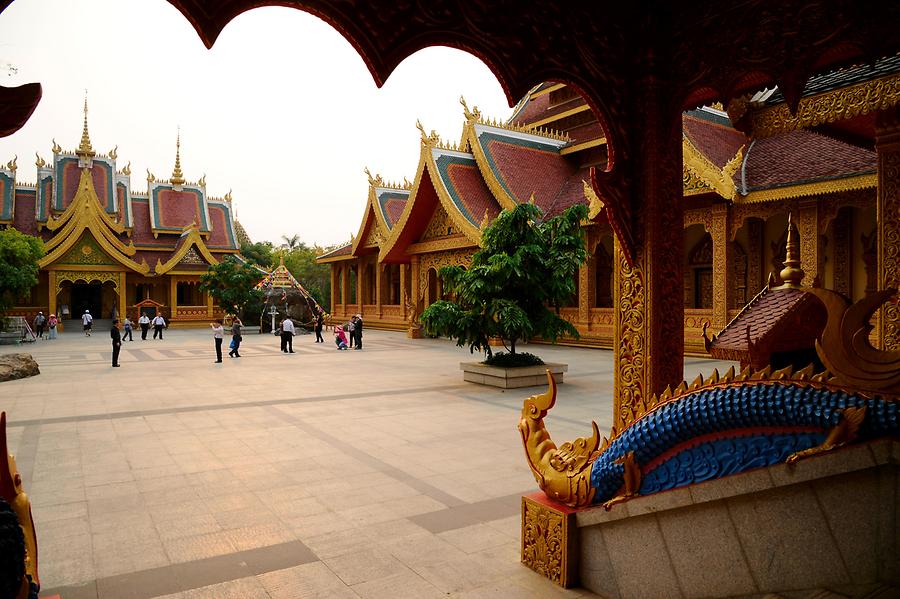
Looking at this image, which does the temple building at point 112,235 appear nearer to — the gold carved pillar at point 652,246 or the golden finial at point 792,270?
the gold carved pillar at point 652,246

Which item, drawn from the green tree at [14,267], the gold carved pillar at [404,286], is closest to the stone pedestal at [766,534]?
the gold carved pillar at [404,286]

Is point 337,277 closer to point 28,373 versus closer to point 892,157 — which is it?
point 28,373

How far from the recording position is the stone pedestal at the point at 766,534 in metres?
1.97

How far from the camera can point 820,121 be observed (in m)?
4.64

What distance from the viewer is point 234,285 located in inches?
1138

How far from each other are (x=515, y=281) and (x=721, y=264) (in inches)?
267

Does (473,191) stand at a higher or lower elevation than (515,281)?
higher

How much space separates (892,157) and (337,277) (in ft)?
99.5

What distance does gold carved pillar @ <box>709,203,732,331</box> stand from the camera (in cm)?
1475

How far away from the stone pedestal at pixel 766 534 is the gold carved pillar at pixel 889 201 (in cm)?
344

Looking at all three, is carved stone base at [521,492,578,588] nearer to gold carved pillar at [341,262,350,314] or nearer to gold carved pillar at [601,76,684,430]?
gold carved pillar at [601,76,684,430]

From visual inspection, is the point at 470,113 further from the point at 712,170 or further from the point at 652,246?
the point at 652,246

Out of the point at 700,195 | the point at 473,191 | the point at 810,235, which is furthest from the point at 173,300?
the point at 810,235

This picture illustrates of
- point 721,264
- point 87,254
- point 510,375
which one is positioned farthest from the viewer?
point 87,254
